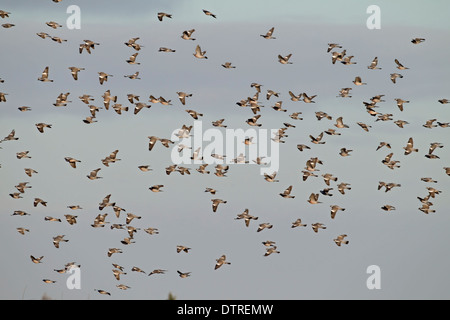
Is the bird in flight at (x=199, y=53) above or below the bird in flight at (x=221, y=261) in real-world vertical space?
above

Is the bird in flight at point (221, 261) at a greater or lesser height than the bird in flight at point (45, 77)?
lesser

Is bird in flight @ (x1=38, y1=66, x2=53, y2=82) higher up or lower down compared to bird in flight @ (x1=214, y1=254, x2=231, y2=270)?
higher up

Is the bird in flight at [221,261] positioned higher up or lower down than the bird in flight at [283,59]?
lower down

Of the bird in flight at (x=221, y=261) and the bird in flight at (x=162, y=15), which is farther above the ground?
the bird in flight at (x=162, y=15)

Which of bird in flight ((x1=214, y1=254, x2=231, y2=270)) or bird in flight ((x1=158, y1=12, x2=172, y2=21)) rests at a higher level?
bird in flight ((x1=158, y1=12, x2=172, y2=21))

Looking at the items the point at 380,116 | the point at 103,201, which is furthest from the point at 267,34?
the point at 103,201

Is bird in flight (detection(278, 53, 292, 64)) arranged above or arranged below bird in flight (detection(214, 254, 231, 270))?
above

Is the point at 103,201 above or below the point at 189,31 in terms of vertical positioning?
below

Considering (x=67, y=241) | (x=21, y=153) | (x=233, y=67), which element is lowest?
(x=67, y=241)

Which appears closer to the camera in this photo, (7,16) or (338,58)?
(7,16)

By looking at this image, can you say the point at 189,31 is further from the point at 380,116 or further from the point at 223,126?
the point at 380,116
